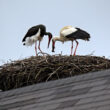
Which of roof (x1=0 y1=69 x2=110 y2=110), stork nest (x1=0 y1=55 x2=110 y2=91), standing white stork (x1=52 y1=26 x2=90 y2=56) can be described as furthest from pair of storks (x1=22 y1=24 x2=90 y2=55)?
roof (x1=0 y1=69 x2=110 y2=110)

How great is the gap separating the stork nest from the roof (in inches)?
131

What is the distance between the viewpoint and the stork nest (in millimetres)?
12102

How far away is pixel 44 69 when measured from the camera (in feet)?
39.7

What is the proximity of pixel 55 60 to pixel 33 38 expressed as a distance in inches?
161

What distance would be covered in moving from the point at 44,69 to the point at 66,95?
485 cm

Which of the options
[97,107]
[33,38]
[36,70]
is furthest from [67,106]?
[33,38]

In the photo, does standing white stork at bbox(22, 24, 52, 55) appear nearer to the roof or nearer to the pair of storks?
the pair of storks

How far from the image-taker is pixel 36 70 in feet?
39.9

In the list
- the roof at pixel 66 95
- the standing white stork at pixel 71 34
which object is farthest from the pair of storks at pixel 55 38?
the roof at pixel 66 95

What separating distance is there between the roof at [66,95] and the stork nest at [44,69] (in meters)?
3.33

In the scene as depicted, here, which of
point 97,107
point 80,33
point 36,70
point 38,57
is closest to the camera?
point 97,107

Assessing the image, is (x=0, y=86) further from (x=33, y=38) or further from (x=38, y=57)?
(x=33, y=38)

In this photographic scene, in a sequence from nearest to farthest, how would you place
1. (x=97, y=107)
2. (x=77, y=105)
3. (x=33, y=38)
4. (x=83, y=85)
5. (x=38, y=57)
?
(x=97, y=107) → (x=77, y=105) → (x=83, y=85) → (x=38, y=57) → (x=33, y=38)

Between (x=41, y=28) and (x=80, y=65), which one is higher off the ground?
(x=41, y=28)
